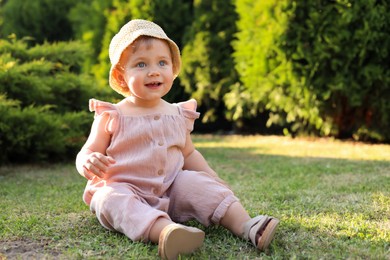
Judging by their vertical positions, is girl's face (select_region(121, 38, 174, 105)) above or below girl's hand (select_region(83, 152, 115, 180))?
above

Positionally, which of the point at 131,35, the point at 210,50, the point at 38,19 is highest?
the point at 38,19

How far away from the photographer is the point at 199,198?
8.83 ft

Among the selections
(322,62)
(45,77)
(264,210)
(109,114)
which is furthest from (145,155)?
(322,62)

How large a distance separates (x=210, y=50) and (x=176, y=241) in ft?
23.4

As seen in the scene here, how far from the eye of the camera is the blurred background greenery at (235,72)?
5656mm

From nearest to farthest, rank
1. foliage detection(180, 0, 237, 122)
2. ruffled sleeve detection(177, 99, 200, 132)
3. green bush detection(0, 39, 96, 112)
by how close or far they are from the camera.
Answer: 1. ruffled sleeve detection(177, 99, 200, 132)
2. green bush detection(0, 39, 96, 112)
3. foliage detection(180, 0, 237, 122)

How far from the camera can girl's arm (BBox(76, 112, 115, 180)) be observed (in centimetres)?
254

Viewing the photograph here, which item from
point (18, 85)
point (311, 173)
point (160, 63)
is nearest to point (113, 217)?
point (160, 63)

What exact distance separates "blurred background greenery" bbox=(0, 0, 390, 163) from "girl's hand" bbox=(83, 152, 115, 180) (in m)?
2.78

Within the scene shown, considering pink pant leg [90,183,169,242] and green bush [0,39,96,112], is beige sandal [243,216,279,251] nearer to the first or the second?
pink pant leg [90,183,169,242]

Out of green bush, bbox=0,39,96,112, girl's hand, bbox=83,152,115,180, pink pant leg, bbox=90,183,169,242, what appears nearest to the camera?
pink pant leg, bbox=90,183,169,242

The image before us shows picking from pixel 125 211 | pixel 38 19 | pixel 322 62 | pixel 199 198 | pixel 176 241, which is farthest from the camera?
pixel 38 19

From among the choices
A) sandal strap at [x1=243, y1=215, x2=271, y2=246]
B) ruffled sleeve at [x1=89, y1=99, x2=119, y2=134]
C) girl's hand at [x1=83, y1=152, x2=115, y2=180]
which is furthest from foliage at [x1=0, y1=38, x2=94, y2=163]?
sandal strap at [x1=243, y1=215, x2=271, y2=246]

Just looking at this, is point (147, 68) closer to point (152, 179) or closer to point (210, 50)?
point (152, 179)
